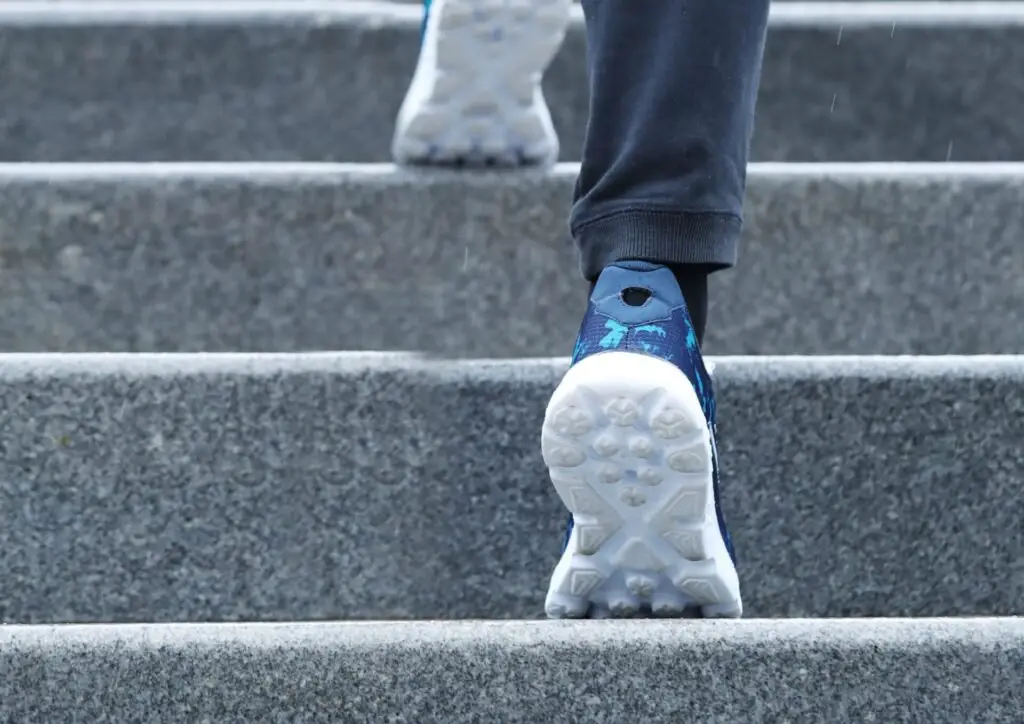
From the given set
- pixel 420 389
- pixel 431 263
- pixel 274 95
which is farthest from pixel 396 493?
pixel 274 95

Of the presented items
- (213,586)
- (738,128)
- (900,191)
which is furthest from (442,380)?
(900,191)

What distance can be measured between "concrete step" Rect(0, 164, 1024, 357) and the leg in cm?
40

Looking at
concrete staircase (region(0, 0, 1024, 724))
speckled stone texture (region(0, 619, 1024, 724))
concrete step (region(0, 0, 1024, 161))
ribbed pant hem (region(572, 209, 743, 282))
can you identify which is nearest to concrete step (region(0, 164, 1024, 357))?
concrete staircase (region(0, 0, 1024, 724))

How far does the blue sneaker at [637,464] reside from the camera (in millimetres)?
738

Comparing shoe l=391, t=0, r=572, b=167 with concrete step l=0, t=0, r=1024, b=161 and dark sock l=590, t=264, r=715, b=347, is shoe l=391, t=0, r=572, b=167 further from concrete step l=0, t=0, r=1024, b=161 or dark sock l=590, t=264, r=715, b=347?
dark sock l=590, t=264, r=715, b=347

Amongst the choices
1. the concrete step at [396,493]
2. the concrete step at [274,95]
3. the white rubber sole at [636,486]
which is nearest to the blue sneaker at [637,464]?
the white rubber sole at [636,486]

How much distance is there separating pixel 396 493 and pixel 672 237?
0.33m

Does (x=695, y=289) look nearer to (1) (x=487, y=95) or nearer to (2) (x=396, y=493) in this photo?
(2) (x=396, y=493)

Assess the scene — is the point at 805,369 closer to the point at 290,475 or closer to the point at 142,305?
the point at 290,475

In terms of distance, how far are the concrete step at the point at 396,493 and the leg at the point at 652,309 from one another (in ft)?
0.66

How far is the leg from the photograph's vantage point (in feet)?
2.43

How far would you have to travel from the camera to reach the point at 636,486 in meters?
0.74

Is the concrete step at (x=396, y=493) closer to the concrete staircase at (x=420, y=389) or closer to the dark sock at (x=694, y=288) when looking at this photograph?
the concrete staircase at (x=420, y=389)

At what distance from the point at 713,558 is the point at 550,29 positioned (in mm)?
646
